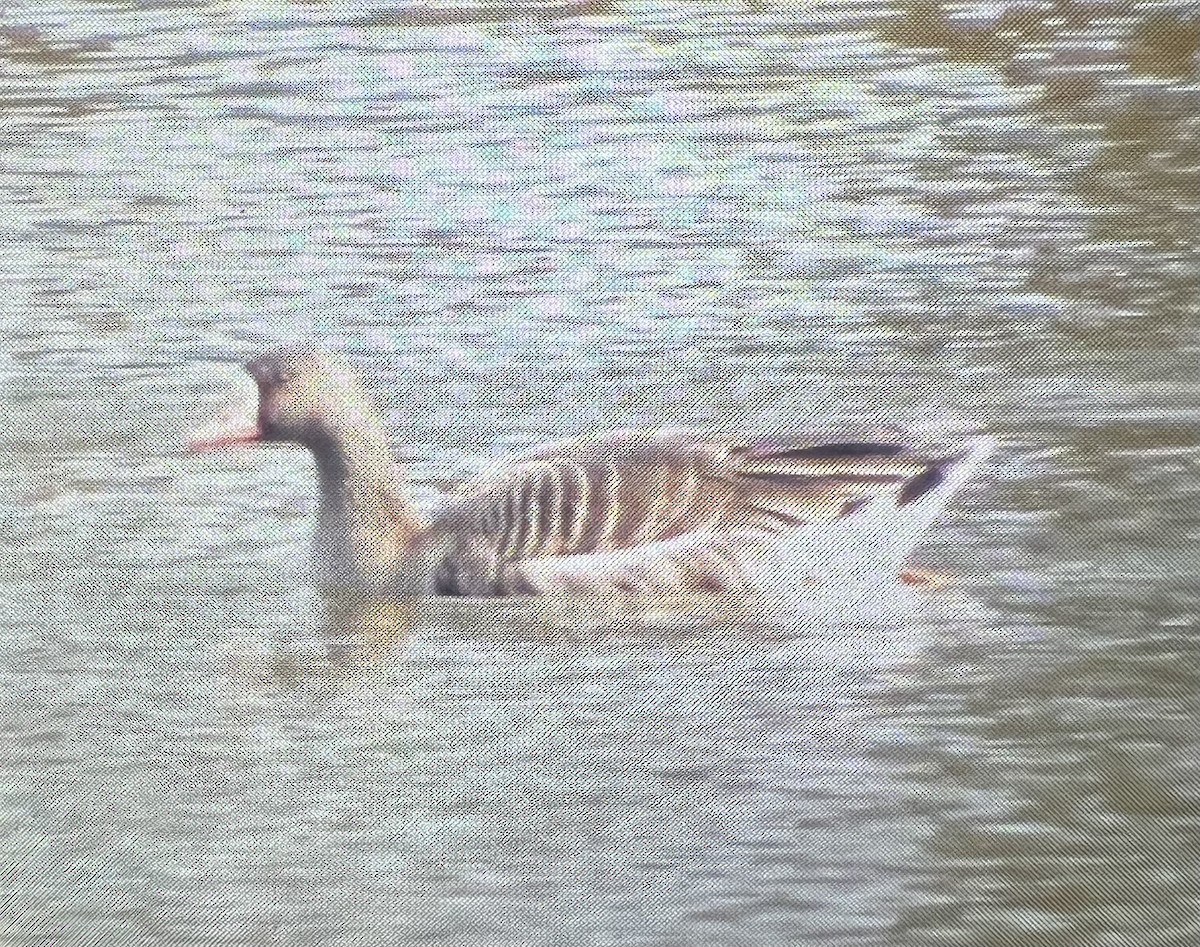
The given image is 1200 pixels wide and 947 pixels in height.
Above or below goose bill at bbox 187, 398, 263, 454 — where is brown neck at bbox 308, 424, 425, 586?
below

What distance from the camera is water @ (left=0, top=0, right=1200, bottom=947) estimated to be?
77cm

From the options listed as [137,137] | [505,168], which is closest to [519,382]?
[505,168]

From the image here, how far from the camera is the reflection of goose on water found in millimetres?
785

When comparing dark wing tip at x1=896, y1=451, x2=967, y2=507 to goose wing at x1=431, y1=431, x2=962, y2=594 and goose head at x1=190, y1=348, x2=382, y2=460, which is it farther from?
goose head at x1=190, y1=348, x2=382, y2=460

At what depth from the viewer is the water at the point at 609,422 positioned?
2.54 ft

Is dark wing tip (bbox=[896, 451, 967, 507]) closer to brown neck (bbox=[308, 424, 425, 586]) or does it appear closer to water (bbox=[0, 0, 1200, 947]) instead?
water (bbox=[0, 0, 1200, 947])

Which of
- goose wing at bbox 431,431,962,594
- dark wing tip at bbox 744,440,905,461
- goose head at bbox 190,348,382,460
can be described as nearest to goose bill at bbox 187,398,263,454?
goose head at bbox 190,348,382,460

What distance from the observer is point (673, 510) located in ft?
2.57

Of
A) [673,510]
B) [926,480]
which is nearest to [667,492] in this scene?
[673,510]

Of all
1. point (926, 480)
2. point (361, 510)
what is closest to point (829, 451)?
point (926, 480)

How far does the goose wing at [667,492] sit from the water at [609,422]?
0.05 feet

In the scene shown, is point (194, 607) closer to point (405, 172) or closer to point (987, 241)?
point (405, 172)

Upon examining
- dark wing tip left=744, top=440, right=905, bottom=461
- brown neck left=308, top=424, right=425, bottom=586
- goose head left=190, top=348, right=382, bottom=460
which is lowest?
brown neck left=308, top=424, right=425, bottom=586

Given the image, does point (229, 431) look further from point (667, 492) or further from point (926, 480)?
point (926, 480)
